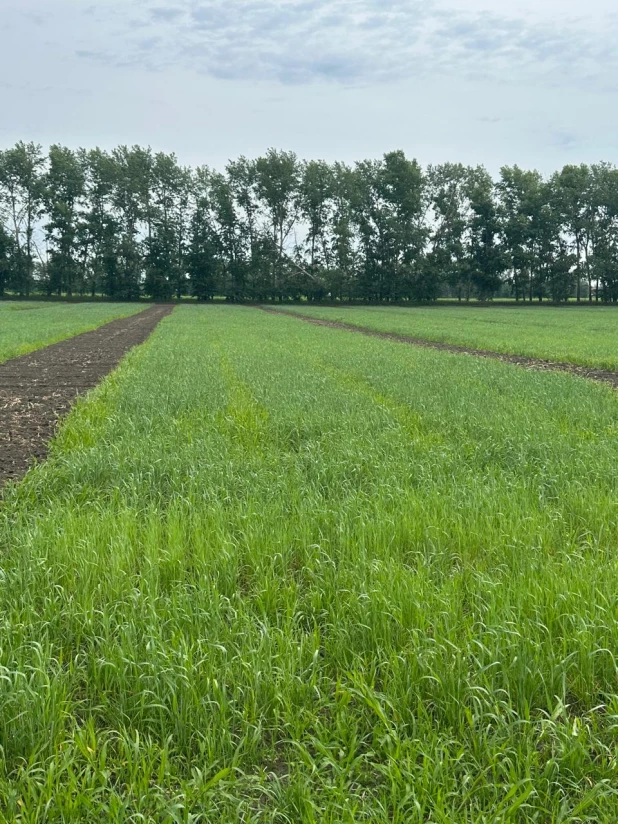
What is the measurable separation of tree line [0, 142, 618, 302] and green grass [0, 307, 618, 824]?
8516cm

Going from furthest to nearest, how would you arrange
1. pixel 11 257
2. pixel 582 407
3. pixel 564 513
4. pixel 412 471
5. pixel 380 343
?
pixel 11 257 < pixel 380 343 < pixel 582 407 < pixel 412 471 < pixel 564 513

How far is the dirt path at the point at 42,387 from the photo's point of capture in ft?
29.8

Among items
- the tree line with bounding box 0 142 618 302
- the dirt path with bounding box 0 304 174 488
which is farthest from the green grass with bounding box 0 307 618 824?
the tree line with bounding box 0 142 618 302

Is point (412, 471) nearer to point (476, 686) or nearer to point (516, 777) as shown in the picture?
point (476, 686)

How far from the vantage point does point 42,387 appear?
15180 mm

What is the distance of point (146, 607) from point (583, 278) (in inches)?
4150

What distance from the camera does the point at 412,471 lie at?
7414 millimetres

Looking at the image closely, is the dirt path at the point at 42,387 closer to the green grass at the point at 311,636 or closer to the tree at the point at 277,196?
the green grass at the point at 311,636

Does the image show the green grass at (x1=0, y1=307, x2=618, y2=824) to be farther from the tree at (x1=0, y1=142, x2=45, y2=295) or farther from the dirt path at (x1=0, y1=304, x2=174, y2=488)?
the tree at (x1=0, y1=142, x2=45, y2=295)

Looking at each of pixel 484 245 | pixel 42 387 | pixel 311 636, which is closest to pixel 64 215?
pixel 484 245

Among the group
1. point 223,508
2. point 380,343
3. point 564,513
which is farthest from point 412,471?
point 380,343

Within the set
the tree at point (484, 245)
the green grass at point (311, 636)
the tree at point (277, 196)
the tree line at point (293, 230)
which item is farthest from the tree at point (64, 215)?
the green grass at point (311, 636)

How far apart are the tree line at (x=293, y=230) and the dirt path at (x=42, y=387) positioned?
66611 mm

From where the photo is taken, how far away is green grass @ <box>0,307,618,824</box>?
257cm
